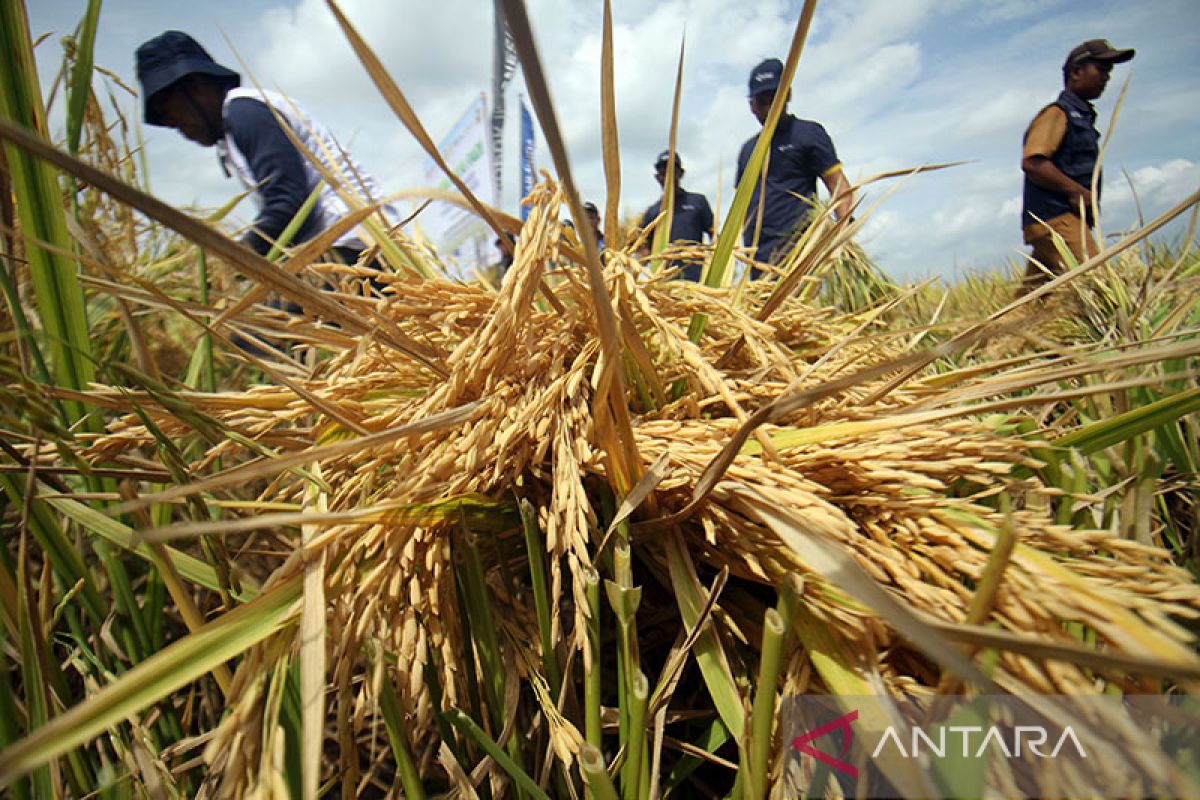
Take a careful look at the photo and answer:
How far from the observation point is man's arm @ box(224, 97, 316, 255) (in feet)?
6.58

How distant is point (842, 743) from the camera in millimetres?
365

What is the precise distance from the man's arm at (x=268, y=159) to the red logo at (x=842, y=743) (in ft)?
7.22

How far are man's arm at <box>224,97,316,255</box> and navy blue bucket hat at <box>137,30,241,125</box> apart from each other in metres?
0.20

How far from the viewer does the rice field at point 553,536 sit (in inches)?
13.2

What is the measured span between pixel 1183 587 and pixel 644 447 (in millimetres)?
354

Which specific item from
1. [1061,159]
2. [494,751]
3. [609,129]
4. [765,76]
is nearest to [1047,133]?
[1061,159]

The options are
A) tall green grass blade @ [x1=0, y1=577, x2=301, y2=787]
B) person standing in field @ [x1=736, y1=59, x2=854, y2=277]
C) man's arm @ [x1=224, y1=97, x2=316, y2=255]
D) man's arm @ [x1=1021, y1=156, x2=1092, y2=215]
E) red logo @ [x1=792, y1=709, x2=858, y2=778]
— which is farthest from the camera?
person standing in field @ [x1=736, y1=59, x2=854, y2=277]

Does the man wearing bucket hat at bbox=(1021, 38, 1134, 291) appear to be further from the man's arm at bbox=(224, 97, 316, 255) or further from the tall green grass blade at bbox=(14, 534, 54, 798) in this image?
the tall green grass blade at bbox=(14, 534, 54, 798)

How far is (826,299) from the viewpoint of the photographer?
2.52m

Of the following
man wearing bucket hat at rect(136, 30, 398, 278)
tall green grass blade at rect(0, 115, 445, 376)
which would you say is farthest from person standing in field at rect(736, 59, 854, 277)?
tall green grass blade at rect(0, 115, 445, 376)

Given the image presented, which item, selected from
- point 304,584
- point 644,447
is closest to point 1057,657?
point 644,447

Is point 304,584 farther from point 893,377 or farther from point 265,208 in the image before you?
point 265,208

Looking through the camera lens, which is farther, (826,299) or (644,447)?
(826,299)

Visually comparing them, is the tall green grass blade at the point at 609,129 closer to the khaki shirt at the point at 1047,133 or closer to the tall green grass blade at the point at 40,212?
the tall green grass blade at the point at 40,212
